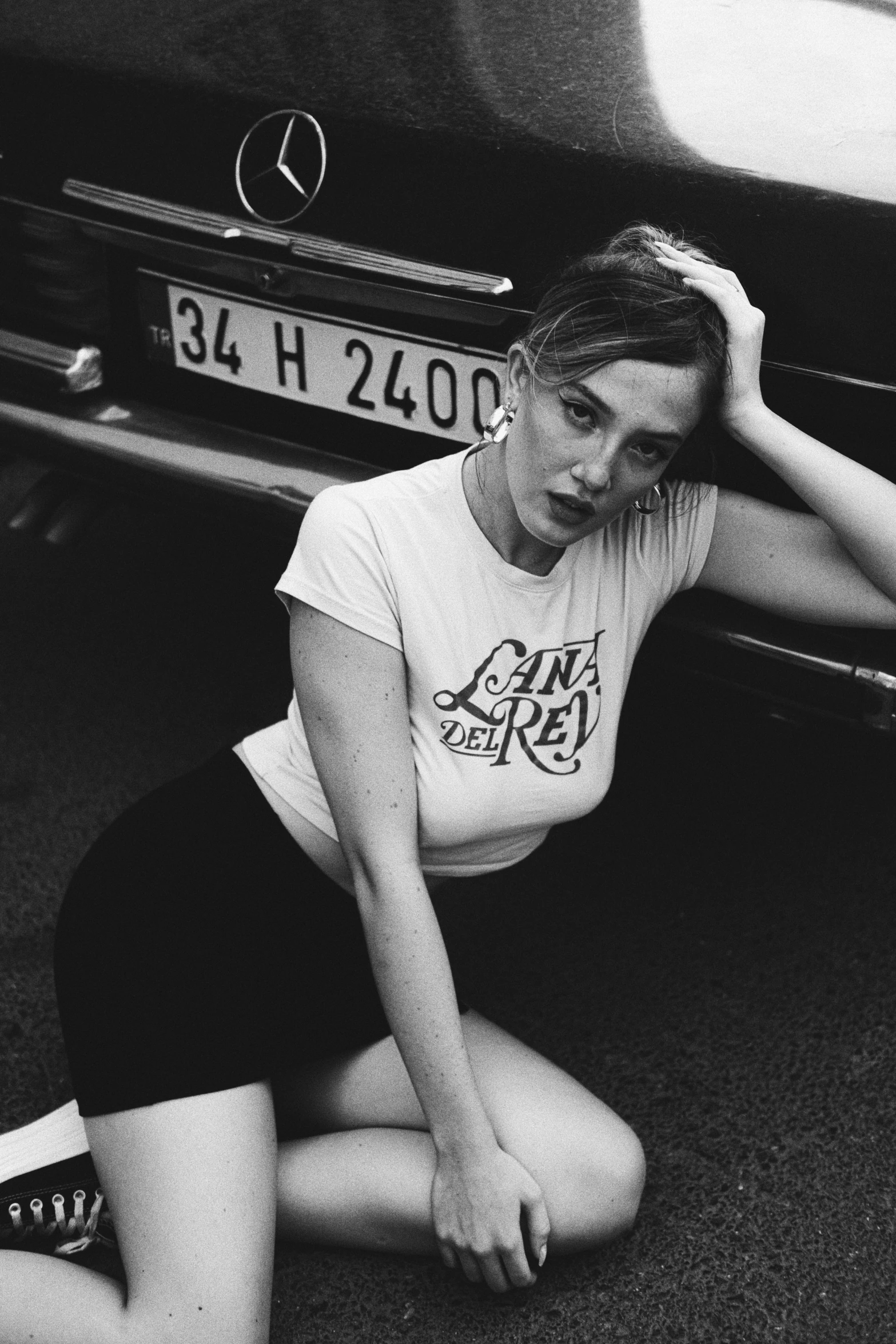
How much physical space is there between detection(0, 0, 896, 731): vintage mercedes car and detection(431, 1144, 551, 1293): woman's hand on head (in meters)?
0.75

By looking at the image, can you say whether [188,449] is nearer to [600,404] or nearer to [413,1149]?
[600,404]

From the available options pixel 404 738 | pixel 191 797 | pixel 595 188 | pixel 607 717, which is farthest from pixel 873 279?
pixel 191 797

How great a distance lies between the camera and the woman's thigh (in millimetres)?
1670

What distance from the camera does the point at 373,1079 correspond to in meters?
1.92

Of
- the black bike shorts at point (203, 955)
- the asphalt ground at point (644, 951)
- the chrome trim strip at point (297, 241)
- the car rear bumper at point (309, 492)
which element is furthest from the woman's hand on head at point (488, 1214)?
the chrome trim strip at point (297, 241)

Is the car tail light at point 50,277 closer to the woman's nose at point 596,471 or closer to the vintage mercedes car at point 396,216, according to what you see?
the vintage mercedes car at point 396,216

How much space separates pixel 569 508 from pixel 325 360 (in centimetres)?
77

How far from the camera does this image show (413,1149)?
1849 millimetres

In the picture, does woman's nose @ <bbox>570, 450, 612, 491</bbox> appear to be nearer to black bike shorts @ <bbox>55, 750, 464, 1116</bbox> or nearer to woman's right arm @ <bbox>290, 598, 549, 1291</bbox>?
woman's right arm @ <bbox>290, 598, 549, 1291</bbox>

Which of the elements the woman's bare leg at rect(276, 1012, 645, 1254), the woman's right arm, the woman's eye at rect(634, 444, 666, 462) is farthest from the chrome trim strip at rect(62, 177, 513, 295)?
the woman's bare leg at rect(276, 1012, 645, 1254)

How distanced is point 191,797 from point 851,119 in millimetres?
1259

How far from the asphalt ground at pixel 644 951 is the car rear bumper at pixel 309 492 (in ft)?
0.27

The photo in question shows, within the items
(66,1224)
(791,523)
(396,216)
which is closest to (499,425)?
(791,523)

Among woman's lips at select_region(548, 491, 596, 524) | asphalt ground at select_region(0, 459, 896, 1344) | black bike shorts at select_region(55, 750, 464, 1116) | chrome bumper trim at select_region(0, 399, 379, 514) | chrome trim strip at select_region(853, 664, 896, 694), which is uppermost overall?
woman's lips at select_region(548, 491, 596, 524)
